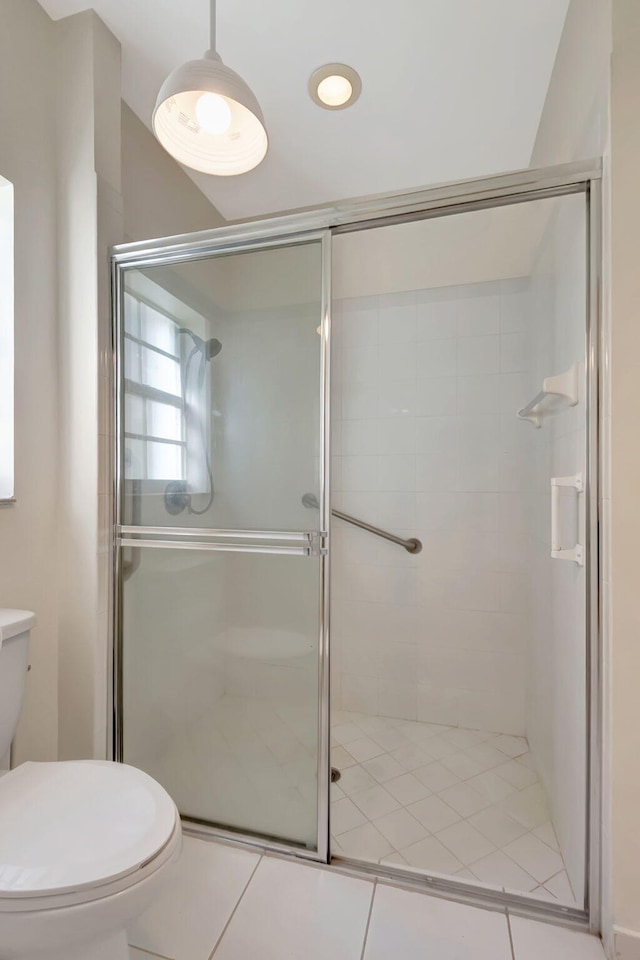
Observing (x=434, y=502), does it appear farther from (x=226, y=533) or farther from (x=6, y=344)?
(x=6, y=344)

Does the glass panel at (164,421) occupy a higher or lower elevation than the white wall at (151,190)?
lower

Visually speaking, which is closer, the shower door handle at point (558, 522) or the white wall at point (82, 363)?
the shower door handle at point (558, 522)

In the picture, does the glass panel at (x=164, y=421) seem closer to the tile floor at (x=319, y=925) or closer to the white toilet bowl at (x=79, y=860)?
the white toilet bowl at (x=79, y=860)

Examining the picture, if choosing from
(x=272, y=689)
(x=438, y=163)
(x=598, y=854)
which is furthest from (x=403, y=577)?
(x=438, y=163)

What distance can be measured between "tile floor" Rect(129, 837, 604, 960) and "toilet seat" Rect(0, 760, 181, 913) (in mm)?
423

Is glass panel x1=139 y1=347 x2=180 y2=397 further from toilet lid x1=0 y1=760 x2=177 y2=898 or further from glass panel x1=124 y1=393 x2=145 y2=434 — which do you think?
toilet lid x1=0 y1=760 x2=177 y2=898

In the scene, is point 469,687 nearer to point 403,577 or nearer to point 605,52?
point 403,577

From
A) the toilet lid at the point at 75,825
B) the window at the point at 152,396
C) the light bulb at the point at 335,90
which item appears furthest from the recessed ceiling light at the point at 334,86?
the toilet lid at the point at 75,825

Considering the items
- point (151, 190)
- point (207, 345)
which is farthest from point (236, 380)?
point (151, 190)

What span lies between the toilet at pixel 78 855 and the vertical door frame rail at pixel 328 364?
1.74 ft

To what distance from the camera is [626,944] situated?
1.08 metres

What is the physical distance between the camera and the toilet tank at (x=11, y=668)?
1.20 m

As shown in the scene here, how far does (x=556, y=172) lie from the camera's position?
3.98 feet

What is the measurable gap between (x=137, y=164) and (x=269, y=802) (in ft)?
7.75
